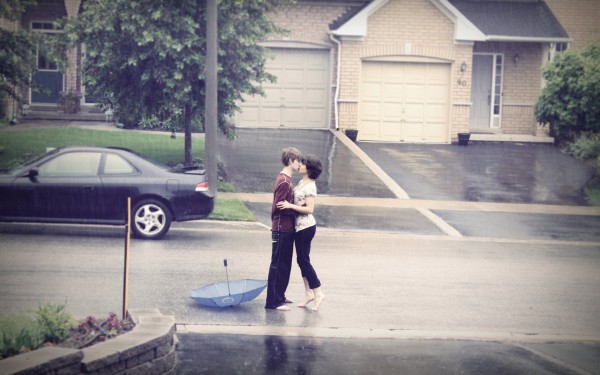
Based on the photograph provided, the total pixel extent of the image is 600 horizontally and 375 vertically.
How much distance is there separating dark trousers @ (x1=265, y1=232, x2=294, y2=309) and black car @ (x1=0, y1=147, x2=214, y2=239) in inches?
172

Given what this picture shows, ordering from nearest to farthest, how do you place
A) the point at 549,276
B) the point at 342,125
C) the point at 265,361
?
the point at 265,361 → the point at 549,276 → the point at 342,125

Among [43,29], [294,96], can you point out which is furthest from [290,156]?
[43,29]

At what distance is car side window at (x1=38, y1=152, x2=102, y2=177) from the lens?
1378 centimetres

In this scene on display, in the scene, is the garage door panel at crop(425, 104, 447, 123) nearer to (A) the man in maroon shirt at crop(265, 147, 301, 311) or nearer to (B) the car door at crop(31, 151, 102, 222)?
(B) the car door at crop(31, 151, 102, 222)

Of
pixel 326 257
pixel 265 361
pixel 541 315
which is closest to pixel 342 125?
pixel 326 257

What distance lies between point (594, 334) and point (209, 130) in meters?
9.38

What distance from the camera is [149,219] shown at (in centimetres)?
1386

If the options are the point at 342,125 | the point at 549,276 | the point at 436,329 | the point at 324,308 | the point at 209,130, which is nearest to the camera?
the point at 436,329

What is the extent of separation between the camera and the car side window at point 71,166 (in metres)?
13.8

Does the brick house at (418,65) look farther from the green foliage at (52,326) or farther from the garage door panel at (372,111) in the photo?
the green foliage at (52,326)

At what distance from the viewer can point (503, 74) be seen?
2998cm

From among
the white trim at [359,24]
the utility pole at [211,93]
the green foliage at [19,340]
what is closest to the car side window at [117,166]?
the utility pole at [211,93]

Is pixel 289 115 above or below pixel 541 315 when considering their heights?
above

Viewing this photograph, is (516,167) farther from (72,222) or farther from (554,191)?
(72,222)
